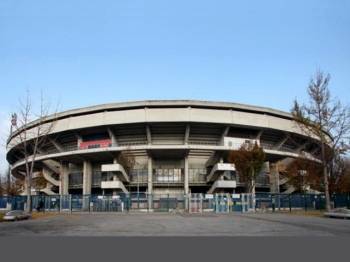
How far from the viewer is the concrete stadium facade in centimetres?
4975

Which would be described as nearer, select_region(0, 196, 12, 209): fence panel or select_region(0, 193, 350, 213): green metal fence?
select_region(0, 193, 350, 213): green metal fence

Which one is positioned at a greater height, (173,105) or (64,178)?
(173,105)

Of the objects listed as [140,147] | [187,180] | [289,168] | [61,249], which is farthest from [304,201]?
[61,249]

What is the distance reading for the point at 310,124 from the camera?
1238 inches

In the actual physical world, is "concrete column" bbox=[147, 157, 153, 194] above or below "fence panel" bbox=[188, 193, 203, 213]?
above

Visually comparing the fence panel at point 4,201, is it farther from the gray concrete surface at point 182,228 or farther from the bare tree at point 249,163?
the bare tree at point 249,163

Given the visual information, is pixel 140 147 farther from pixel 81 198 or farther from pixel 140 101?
pixel 81 198

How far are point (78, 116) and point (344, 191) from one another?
4378 centimetres

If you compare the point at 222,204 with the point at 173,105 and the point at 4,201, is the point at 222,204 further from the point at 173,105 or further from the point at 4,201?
the point at 4,201

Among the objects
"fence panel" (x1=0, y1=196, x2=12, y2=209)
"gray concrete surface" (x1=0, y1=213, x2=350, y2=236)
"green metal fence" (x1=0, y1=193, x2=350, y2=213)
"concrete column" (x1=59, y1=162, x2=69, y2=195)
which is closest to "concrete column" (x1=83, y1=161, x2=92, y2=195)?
"concrete column" (x1=59, y1=162, x2=69, y2=195)

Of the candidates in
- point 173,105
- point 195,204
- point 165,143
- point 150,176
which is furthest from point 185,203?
point 165,143

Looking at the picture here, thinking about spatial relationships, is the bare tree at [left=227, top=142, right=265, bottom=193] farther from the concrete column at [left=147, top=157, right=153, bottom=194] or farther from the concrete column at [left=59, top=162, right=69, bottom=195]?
the concrete column at [left=59, top=162, right=69, bottom=195]

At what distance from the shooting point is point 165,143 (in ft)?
177

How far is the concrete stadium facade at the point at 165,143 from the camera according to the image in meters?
49.8
